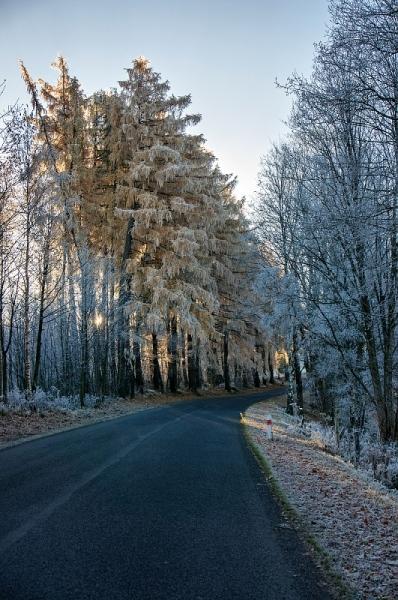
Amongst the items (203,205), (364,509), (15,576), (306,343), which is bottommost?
(364,509)

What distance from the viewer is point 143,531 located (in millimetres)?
5289

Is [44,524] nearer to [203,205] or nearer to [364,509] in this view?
[364,509]

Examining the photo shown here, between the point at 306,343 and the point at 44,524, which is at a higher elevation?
the point at 306,343

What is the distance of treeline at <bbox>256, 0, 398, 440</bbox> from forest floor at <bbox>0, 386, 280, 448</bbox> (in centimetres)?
799

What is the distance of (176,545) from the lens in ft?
16.1

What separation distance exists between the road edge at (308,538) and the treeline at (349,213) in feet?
13.8

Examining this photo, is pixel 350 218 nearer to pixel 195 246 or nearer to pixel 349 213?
pixel 349 213

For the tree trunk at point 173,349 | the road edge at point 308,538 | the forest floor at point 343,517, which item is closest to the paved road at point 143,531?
the road edge at point 308,538

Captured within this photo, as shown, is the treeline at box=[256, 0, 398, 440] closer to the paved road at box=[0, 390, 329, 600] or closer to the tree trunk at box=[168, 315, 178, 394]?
the paved road at box=[0, 390, 329, 600]

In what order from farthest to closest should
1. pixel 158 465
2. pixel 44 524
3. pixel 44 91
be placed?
pixel 44 91 → pixel 158 465 → pixel 44 524

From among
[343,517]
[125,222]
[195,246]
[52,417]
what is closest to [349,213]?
[343,517]

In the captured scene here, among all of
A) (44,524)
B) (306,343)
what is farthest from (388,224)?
(306,343)

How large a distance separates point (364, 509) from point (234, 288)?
94.3ft

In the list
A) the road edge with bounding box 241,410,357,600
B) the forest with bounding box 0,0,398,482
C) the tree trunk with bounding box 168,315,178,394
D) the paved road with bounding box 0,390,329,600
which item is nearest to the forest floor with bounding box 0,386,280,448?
the forest with bounding box 0,0,398,482
